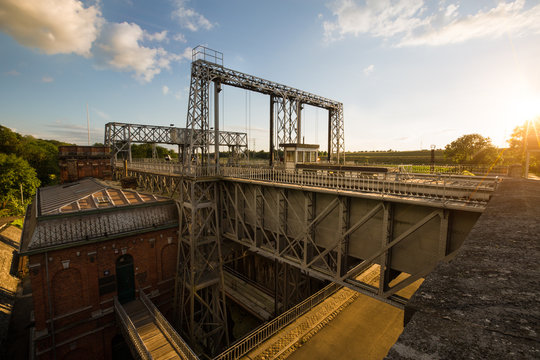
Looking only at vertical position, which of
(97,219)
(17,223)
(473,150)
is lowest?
(17,223)

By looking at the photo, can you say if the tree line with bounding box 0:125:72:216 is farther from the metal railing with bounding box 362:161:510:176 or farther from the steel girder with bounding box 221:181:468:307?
the metal railing with bounding box 362:161:510:176

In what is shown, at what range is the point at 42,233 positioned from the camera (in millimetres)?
14359

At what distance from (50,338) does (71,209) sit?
25.3 ft

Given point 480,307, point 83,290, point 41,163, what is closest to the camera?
point 480,307

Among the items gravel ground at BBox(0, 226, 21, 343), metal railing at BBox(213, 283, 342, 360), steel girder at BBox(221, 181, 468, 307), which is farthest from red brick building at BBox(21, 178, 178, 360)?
metal railing at BBox(213, 283, 342, 360)

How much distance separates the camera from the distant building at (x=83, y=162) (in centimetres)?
3347

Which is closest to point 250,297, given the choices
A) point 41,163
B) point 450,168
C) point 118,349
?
point 118,349

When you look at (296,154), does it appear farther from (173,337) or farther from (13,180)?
(13,180)

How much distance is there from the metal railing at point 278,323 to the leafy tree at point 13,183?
48.2 m

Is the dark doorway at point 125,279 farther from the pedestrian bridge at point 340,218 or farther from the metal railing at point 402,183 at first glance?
the metal railing at point 402,183

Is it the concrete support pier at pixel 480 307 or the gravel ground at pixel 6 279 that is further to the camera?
the gravel ground at pixel 6 279

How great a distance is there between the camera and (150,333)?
13242 millimetres

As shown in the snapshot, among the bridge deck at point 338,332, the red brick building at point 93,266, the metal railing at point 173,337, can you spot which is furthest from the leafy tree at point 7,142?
the bridge deck at point 338,332

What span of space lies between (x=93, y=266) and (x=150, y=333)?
20.3 ft
